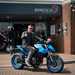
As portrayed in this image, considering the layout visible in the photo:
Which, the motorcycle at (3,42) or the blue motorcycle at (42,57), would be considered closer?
the blue motorcycle at (42,57)

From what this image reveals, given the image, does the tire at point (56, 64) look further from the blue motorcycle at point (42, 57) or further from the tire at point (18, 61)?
the tire at point (18, 61)

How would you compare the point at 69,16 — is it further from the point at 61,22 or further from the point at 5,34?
the point at 5,34

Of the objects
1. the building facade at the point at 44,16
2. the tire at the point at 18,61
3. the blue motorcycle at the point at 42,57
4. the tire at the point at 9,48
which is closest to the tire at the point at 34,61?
the blue motorcycle at the point at 42,57

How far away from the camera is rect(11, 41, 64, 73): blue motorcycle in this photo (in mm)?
12109

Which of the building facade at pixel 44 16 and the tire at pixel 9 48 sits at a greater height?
the building facade at pixel 44 16

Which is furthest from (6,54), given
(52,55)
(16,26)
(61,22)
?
(52,55)

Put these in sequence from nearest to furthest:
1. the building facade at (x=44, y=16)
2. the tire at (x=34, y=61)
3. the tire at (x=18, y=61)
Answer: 1. the tire at (x=34, y=61)
2. the tire at (x=18, y=61)
3. the building facade at (x=44, y=16)

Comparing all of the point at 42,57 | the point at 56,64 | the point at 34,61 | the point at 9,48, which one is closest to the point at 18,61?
the point at 34,61

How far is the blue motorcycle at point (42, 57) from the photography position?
39.7 feet

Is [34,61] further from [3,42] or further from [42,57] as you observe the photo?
[3,42]

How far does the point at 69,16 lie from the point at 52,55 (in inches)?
339

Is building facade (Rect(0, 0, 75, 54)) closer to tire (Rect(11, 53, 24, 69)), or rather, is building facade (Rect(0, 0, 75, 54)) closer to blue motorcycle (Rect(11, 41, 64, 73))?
tire (Rect(11, 53, 24, 69))

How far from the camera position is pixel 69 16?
20.5 metres

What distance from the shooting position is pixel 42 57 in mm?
12453
